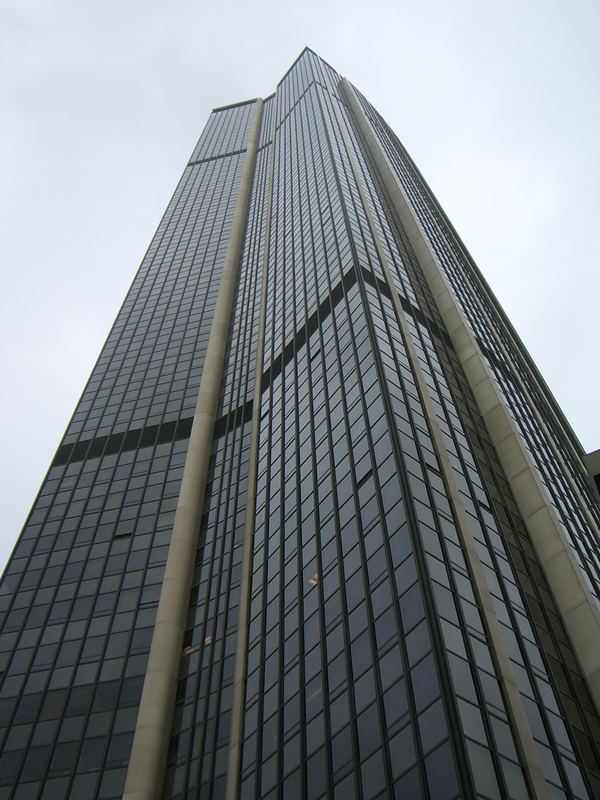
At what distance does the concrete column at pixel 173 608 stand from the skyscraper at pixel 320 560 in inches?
6.2

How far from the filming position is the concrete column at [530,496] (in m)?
34.3

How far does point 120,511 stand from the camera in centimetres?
5841

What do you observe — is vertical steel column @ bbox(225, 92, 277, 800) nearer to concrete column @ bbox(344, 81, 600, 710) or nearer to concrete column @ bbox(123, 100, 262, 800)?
concrete column @ bbox(123, 100, 262, 800)

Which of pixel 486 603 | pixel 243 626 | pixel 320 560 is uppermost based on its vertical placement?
pixel 243 626

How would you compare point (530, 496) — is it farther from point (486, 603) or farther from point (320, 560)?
point (486, 603)

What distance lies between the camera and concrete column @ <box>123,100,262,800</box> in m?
39.4

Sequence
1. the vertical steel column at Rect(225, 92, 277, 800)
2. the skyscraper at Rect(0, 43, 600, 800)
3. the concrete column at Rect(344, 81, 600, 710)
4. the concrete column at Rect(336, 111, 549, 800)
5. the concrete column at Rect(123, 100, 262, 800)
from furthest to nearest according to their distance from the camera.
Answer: the concrete column at Rect(123, 100, 262, 800) → the concrete column at Rect(344, 81, 600, 710) → the vertical steel column at Rect(225, 92, 277, 800) → the skyscraper at Rect(0, 43, 600, 800) → the concrete column at Rect(336, 111, 549, 800)

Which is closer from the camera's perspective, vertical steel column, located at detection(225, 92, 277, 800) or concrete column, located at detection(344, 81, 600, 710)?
vertical steel column, located at detection(225, 92, 277, 800)

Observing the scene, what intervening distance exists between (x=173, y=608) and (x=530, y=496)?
22.6 meters

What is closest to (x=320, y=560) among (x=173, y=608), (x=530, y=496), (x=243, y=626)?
(x=243, y=626)

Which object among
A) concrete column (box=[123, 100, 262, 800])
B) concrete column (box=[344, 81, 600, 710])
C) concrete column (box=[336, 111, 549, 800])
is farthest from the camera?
concrete column (box=[123, 100, 262, 800])

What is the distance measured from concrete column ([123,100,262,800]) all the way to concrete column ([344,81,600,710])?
70.7 feet

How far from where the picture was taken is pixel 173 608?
158 ft

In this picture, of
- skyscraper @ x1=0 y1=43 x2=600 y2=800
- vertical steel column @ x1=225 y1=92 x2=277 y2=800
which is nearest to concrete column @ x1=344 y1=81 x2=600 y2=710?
skyscraper @ x1=0 y1=43 x2=600 y2=800
